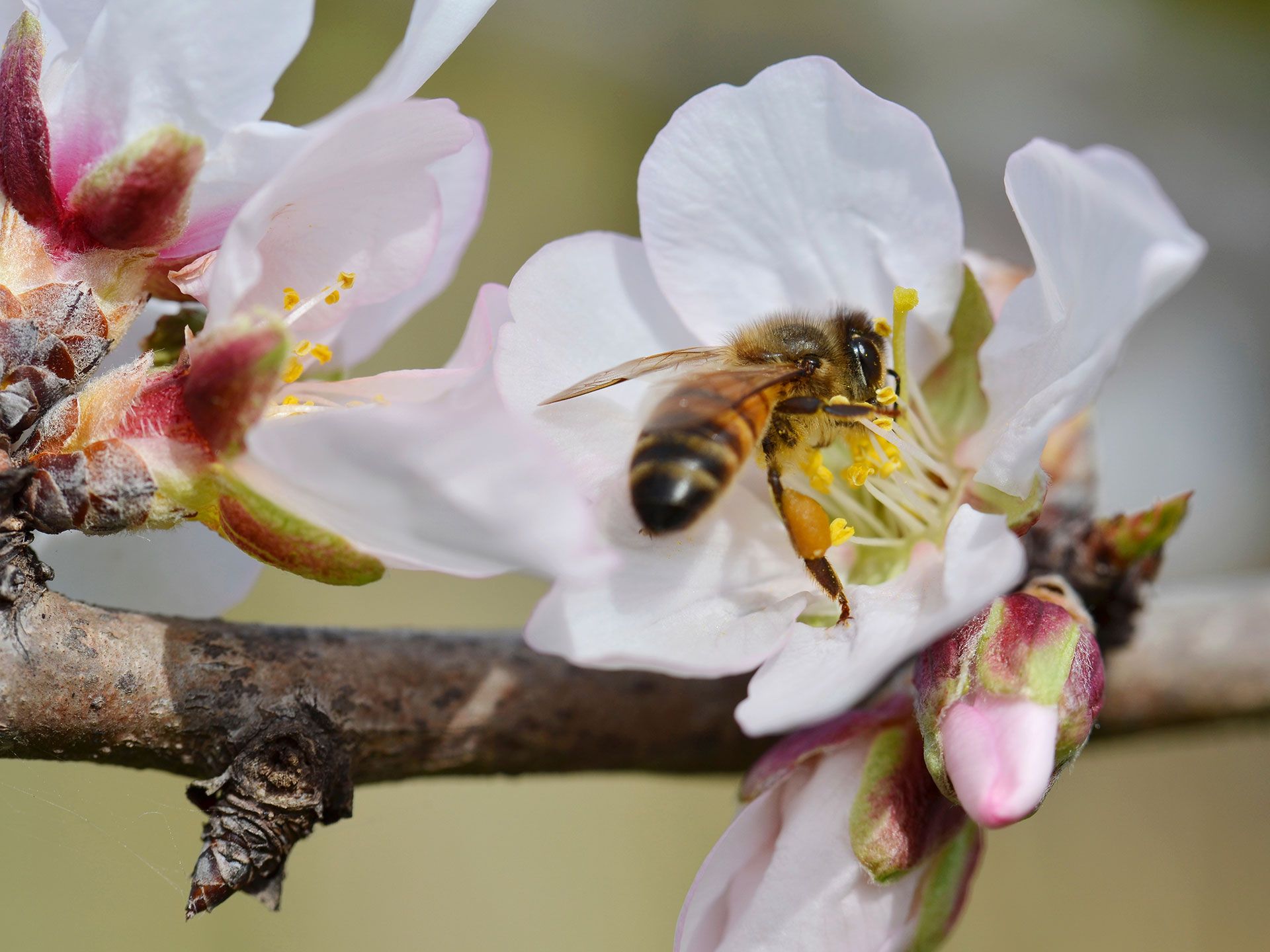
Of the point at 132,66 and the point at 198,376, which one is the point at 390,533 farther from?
the point at 132,66

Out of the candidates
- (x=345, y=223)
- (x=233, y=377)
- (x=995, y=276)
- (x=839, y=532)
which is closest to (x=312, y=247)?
(x=345, y=223)

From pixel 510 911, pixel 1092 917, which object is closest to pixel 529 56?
pixel 510 911

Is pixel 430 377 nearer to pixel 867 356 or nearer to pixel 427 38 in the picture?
pixel 427 38

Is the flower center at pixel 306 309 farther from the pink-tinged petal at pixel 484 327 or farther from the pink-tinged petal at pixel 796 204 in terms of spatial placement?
the pink-tinged petal at pixel 796 204

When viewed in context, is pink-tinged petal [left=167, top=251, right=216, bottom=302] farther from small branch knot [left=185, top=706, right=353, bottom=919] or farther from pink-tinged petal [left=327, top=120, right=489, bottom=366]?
small branch knot [left=185, top=706, right=353, bottom=919]

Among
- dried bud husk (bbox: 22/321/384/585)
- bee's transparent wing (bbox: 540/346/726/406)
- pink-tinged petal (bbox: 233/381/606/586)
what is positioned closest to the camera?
pink-tinged petal (bbox: 233/381/606/586)

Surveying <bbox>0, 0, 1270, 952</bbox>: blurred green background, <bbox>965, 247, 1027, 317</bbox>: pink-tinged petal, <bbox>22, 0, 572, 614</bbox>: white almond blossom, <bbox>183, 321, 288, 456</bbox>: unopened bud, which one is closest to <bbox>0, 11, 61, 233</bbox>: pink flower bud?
<bbox>22, 0, 572, 614</bbox>: white almond blossom

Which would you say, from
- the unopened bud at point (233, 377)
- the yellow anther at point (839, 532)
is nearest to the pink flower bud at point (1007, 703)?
the yellow anther at point (839, 532)
